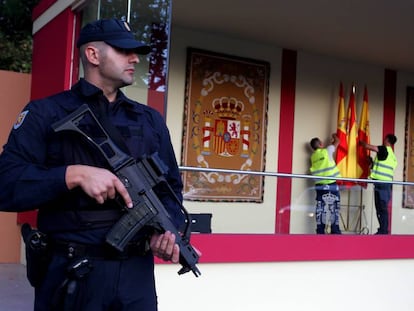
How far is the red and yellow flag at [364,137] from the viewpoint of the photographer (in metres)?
9.24

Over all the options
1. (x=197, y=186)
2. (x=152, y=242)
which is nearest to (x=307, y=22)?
(x=197, y=186)

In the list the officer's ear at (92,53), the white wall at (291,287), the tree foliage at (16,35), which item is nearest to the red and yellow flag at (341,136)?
the white wall at (291,287)

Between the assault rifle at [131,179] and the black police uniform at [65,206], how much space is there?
0.14 feet

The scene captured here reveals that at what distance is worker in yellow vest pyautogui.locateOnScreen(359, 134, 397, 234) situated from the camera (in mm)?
6266

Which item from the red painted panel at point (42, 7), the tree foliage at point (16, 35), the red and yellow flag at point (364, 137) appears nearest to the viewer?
the red painted panel at point (42, 7)

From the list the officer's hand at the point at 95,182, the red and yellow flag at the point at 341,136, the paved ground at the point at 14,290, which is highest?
the red and yellow flag at the point at 341,136

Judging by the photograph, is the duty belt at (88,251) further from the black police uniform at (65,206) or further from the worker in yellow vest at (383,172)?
the worker in yellow vest at (383,172)

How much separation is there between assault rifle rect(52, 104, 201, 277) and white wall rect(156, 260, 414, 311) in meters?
2.49

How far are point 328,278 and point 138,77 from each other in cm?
243

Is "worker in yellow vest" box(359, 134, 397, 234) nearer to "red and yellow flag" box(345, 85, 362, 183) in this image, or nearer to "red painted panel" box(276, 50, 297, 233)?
"red and yellow flag" box(345, 85, 362, 183)

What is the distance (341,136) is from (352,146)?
0.76ft

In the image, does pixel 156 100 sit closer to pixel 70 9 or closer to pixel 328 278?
pixel 70 9

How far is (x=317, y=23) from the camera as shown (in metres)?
7.41

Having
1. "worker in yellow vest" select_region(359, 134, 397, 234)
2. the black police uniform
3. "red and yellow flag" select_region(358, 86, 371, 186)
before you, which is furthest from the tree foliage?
the black police uniform
